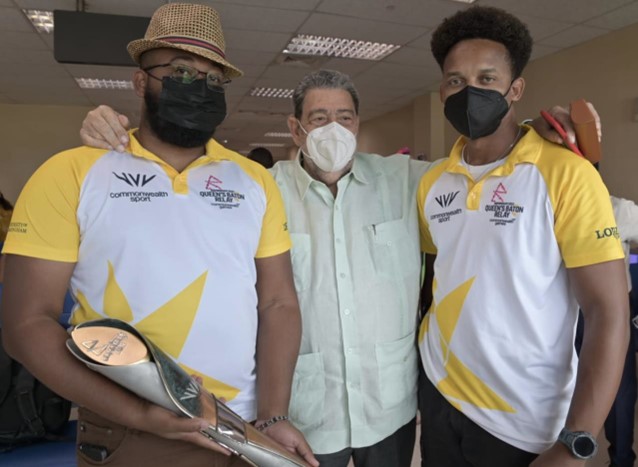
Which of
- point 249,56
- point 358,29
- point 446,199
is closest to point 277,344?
point 446,199

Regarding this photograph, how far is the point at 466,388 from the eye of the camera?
1256 millimetres

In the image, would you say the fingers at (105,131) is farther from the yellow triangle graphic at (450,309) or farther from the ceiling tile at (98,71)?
the ceiling tile at (98,71)

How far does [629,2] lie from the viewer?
4234 mm

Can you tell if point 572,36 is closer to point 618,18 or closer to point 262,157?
point 618,18

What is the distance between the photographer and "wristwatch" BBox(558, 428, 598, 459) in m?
1.00

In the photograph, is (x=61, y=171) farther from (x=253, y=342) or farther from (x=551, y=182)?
(x=551, y=182)

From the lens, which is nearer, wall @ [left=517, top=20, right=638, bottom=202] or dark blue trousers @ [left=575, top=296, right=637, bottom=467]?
dark blue trousers @ [left=575, top=296, right=637, bottom=467]

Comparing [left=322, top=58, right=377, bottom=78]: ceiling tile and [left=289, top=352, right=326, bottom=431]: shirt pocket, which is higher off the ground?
[left=322, top=58, right=377, bottom=78]: ceiling tile

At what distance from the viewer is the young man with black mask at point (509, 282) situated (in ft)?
3.45

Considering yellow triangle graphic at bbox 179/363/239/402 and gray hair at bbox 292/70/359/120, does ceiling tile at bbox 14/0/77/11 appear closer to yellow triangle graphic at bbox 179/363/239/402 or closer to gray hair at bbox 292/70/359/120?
gray hair at bbox 292/70/359/120

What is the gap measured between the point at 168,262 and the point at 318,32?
4349 millimetres

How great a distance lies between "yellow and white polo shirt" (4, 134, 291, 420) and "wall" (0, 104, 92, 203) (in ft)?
28.8

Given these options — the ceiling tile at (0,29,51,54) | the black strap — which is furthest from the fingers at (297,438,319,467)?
the ceiling tile at (0,29,51,54)

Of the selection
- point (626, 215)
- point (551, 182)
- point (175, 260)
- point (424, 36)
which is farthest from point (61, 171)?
point (424, 36)
